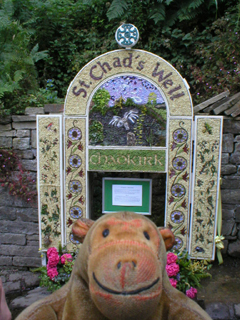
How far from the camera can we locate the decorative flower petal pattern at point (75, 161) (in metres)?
3.47

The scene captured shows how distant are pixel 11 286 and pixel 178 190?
8.97 ft

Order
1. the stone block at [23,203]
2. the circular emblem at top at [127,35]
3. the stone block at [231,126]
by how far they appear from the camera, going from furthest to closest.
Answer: the stone block at [23,203] → the stone block at [231,126] → the circular emblem at top at [127,35]

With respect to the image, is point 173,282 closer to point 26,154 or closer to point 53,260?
point 53,260

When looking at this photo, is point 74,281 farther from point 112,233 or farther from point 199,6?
point 199,6

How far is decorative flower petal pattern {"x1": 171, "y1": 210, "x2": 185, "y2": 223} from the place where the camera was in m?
3.46

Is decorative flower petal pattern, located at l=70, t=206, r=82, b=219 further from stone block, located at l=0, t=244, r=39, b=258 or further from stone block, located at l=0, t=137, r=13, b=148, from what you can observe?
stone block, located at l=0, t=137, r=13, b=148

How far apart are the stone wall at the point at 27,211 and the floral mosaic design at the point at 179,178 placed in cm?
99

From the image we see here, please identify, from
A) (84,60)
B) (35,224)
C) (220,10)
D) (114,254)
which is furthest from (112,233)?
(220,10)

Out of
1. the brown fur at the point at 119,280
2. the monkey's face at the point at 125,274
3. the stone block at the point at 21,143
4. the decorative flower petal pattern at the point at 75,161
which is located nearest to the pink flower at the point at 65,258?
the decorative flower petal pattern at the point at 75,161

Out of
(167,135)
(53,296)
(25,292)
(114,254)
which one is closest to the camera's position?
(114,254)

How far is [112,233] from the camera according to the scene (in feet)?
4.78

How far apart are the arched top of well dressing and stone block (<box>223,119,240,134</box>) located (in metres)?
0.96

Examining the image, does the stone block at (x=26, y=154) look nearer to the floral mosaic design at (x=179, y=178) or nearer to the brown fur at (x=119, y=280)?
the floral mosaic design at (x=179, y=178)

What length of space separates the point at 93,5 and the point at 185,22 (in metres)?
2.16
